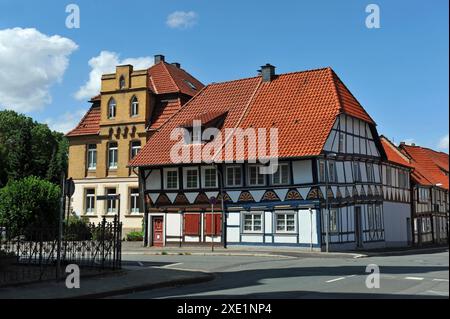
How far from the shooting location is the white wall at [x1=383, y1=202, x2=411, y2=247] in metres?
39.7

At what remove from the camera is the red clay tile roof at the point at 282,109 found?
1254 inches

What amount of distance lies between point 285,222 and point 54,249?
17.9m

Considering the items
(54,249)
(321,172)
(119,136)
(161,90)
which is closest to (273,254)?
(321,172)

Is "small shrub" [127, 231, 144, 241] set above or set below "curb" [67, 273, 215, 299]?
above

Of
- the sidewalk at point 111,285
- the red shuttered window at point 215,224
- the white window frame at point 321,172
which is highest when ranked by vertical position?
the white window frame at point 321,172

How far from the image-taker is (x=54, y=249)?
16.2 m

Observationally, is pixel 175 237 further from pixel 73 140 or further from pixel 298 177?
pixel 73 140

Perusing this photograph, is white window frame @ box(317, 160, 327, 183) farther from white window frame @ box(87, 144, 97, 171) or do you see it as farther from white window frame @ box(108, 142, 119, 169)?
white window frame @ box(87, 144, 97, 171)

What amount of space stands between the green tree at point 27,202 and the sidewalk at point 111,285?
21901 millimetres

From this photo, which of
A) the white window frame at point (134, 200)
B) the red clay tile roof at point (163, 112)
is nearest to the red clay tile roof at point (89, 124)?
the red clay tile roof at point (163, 112)

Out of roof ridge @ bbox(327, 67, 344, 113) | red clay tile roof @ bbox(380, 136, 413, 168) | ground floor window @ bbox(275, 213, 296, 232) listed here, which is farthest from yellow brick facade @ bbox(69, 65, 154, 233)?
red clay tile roof @ bbox(380, 136, 413, 168)

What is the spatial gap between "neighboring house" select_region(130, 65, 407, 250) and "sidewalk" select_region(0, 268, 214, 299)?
14.5 m

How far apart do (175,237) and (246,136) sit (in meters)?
7.88

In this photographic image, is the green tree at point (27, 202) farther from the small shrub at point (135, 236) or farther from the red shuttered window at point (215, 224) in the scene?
the red shuttered window at point (215, 224)
